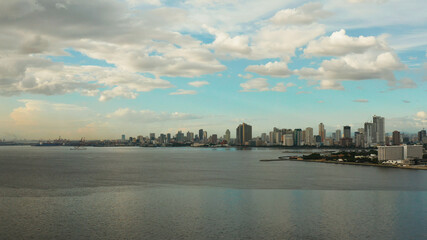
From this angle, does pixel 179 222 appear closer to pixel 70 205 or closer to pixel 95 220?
pixel 95 220

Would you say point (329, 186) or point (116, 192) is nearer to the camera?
point (116, 192)

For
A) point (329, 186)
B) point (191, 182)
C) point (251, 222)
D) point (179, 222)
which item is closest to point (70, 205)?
point (179, 222)

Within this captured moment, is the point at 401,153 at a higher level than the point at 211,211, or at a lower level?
higher

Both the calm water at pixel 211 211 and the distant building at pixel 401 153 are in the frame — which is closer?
the calm water at pixel 211 211

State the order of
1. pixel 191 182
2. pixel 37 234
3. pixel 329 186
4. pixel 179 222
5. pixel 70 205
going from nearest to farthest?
pixel 37 234 → pixel 179 222 → pixel 70 205 → pixel 329 186 → pixel 191 182

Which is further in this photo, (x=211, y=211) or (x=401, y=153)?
(x=401, y=153)

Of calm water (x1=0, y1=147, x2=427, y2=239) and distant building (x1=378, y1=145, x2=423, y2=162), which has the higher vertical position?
distant building (x1=378, y1=145, x2=423, y2=162)

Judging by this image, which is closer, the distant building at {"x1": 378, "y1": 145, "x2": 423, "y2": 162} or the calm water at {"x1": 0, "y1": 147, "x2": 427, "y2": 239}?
the calm water at {"x1": 0, "y1": 147, "x2": 427, "y2": 239}

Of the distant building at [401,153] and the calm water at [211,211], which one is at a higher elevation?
the distant building at [401,153]
